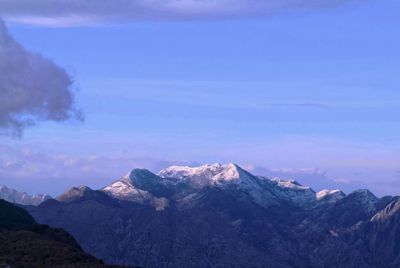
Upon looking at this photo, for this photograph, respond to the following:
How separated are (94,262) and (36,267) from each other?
15.6m

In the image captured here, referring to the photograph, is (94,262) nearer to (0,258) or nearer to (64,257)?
(64,257)

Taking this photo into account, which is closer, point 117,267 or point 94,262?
point 117,267

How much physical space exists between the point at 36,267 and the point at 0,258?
1340 centimetres

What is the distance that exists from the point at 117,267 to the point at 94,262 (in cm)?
1418

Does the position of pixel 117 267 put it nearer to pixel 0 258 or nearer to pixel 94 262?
pixel 94 262

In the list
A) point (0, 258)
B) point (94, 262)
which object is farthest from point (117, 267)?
point (0, 258)

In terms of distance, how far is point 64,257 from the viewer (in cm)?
19862

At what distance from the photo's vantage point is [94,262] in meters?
199

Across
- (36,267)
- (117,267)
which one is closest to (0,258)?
(36,267)

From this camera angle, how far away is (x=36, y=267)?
188 m

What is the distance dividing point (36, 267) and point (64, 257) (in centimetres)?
1140

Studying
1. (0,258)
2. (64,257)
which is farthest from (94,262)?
(0,258)

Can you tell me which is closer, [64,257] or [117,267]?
[117,267]

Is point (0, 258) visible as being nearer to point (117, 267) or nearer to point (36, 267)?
point (36, 267)
